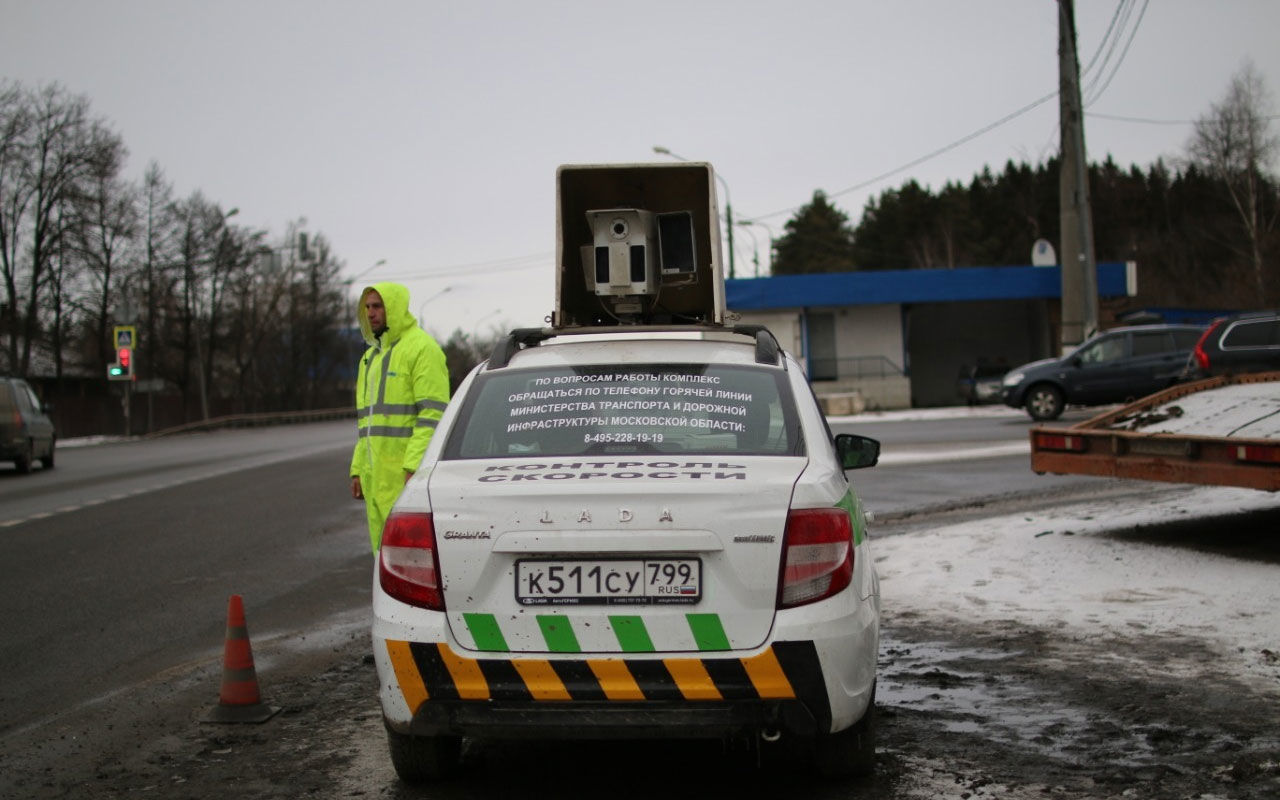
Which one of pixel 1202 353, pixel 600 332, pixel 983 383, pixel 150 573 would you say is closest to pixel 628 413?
pixel 600 332

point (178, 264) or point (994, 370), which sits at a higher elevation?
point (178, 264)

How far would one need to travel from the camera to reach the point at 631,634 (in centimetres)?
388

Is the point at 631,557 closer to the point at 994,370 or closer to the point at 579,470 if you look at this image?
the point at 579,470

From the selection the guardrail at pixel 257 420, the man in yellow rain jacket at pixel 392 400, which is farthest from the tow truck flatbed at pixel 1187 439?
the guardrail at pixel 257 420

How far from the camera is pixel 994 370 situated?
4216 cm

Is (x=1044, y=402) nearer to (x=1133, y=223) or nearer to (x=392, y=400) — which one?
(x=392, y=400)

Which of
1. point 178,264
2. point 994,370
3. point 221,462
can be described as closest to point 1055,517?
point 221,462

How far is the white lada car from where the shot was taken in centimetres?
386

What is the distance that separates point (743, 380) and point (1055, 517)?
7473 mm

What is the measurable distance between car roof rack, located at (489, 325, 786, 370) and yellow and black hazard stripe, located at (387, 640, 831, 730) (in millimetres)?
1368

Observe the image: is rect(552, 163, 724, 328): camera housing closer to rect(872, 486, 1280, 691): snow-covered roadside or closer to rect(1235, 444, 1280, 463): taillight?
rect(872, 486, 1280, 691): snow-covered roadside

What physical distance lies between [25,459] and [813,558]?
23.9m

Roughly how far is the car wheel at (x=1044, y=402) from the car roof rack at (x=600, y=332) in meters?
21.4

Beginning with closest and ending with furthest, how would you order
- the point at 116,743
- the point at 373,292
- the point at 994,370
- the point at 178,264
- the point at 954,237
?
the point at 116,743 → the point at 373,292 → the point at 994,370 → the point at 178,264 → the point at 954,237
